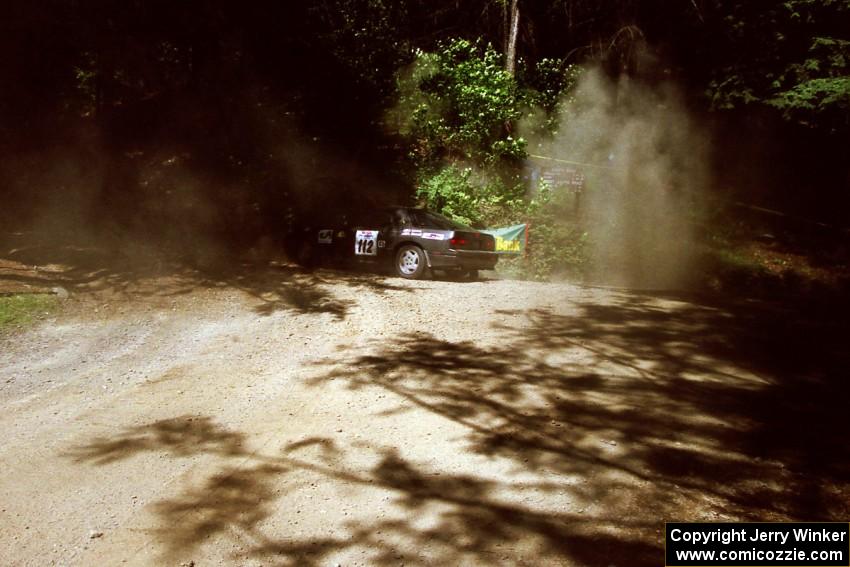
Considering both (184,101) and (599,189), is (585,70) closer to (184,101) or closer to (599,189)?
(599,189)

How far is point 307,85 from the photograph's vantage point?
17.5 m

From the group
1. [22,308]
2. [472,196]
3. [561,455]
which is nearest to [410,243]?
Result: [472,196]

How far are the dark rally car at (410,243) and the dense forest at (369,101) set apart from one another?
460 cm

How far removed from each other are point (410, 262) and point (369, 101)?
8198 millimetres

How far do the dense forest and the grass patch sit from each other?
22.0ft

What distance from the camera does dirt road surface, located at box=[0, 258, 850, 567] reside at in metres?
3.67

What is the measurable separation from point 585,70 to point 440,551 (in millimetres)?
20519

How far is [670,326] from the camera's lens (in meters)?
8.16

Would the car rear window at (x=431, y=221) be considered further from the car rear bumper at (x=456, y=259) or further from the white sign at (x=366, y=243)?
the white sign at (x=366, y=243)

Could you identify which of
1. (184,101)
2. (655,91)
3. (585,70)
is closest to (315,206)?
(184,101)

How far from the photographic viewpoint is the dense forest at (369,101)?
16453mm

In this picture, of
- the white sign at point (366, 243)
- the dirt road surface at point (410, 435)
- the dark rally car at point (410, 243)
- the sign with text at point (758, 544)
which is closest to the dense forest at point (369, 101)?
the dark rally car at point (410, 243)

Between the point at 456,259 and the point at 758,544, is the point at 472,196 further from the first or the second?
the point at 758,544

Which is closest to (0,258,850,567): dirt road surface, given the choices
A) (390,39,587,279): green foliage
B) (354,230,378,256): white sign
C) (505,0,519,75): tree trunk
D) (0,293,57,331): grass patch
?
(0,293,57,331): grass patch
